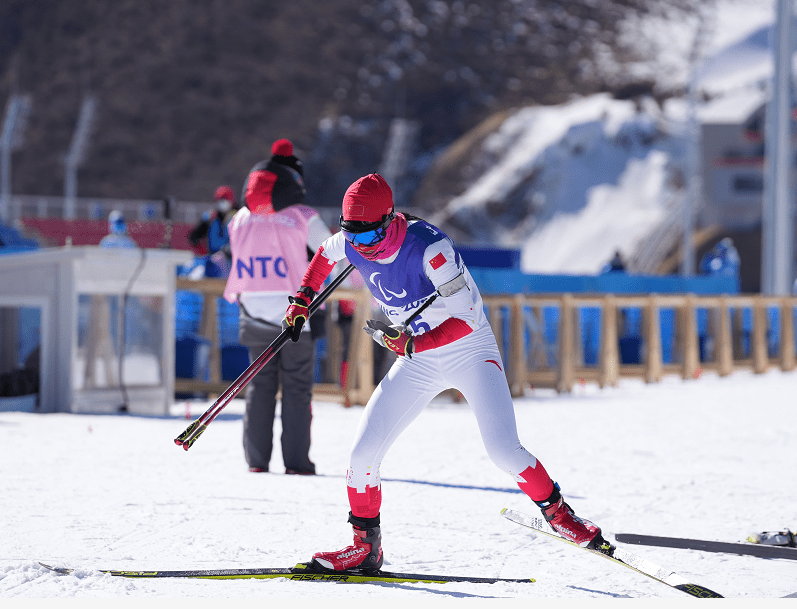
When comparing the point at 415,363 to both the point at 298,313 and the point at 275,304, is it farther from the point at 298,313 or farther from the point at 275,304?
the point at 275,304

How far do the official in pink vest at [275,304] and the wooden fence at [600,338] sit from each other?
4.21 metres

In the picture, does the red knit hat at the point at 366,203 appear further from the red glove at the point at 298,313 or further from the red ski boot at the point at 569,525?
the red ski boot at the point at 569,525

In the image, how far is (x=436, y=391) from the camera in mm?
4680

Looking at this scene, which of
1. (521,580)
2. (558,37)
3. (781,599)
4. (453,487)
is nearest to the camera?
(781,599)

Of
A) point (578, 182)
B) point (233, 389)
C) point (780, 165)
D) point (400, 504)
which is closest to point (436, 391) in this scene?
point (233, 389)

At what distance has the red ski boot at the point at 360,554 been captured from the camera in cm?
445

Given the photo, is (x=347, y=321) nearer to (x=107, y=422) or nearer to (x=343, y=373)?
(x=343, y=373)

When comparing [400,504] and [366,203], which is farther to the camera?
[400,504]

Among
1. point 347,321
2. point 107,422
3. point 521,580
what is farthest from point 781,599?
point 347,321

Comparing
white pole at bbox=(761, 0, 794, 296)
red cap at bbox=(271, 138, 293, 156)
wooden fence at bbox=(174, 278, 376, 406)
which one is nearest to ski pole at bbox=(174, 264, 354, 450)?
red cap at bbox=(271, 138, 293, 156)

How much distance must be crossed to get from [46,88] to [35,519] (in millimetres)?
81915

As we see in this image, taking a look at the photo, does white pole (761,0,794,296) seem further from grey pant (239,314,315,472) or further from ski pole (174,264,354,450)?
ski pole (174,264,354,450)

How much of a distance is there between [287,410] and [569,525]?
2.96 meters

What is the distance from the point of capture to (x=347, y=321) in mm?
11992
